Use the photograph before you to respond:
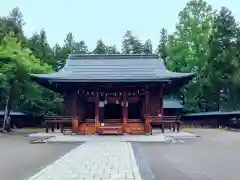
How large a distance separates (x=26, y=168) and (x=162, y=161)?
13.2 ft

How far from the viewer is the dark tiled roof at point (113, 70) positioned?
2573 centimetres

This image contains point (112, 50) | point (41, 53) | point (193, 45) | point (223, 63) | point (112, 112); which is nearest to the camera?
point (112, 112)

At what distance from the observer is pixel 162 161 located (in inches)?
460

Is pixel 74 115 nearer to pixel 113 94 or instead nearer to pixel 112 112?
pixel 113 94

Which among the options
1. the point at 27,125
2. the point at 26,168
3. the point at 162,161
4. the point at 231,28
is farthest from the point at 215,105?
the point at 26,168

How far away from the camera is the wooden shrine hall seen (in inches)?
1014

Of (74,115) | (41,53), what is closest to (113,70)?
(74,115)

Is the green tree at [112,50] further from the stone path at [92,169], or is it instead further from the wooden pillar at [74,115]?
the stone path at [92,169]

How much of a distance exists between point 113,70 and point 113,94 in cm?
273

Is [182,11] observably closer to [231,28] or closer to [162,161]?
[231,28]

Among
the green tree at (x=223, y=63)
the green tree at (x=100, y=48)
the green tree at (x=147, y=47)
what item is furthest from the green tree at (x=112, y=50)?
the green tree at (x=223, y=63)

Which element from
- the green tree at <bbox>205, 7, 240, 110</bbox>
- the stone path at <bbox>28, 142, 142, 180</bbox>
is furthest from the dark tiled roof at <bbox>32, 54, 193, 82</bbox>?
the stone path at <bbox>28, 142, 142, 180</bbox>

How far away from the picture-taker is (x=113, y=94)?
2750cm

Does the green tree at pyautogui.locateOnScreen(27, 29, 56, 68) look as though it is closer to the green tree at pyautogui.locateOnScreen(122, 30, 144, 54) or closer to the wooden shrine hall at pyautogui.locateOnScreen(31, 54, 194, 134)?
the wooden shrine hall at pyautogui.locateOnScreen(31, 54, 194, 134)
